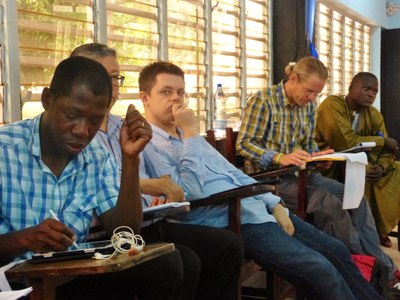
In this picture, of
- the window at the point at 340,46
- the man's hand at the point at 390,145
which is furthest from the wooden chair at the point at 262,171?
the window at the point at 340,46

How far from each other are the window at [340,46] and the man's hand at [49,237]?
210 inches

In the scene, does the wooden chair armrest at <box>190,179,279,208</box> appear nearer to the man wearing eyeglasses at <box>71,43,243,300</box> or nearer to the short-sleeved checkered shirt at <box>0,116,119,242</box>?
the man wearing eyeglasses at <box>71,43,243,300</box>

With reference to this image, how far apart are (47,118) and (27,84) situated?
3.23 ft

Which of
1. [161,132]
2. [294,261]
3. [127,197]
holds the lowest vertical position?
[294,261]

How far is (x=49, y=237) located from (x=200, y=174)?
3.55ft

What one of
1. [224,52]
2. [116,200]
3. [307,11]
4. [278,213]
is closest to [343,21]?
[307,11]

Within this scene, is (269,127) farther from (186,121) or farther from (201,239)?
(201,239)

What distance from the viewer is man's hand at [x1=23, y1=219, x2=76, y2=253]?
140 cm

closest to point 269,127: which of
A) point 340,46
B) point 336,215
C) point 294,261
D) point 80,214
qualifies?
point 336,215

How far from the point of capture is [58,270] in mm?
1255

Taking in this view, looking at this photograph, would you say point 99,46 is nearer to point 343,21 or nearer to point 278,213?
point 278,213

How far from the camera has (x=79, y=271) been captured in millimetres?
1247

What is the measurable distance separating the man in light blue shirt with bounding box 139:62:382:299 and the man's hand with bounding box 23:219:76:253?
1.00 metres

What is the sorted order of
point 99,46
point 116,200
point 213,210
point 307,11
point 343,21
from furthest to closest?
point 343,21 → point 307,11 → point 213,210 → point 99,46 → point 116,200
